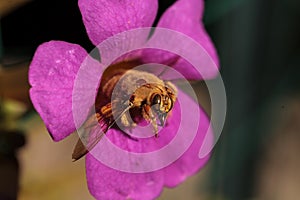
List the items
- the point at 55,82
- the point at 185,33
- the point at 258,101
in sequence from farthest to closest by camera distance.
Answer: the point at 258,101 < the point at 185,33 < the point at 55,82

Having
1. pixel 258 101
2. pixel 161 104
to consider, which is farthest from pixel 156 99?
pixel 258 101

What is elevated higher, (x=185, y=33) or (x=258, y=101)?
(x=185, y=33)

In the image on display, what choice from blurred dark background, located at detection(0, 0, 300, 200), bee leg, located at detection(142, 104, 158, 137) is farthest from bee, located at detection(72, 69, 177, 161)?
blurred dark background, located at detection(0, 0, 300, 200)

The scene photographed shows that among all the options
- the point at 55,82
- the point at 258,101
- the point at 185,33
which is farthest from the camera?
the point at 258,101

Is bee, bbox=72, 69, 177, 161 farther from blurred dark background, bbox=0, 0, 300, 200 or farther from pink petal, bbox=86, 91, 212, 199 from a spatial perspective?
blurred dark background, bbox=0, 0, 300, 200

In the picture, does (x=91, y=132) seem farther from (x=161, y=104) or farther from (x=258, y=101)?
(x=258, y=101)

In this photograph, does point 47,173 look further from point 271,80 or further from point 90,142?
point 271,80
